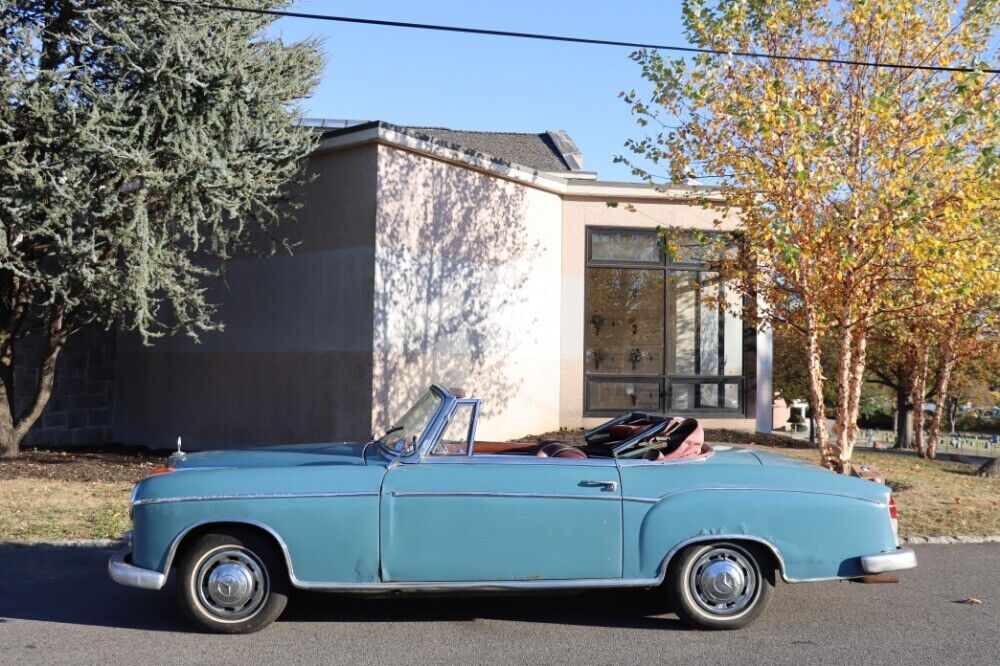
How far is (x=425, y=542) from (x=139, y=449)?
10.8 meters

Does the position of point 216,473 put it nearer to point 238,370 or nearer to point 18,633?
point 18,633

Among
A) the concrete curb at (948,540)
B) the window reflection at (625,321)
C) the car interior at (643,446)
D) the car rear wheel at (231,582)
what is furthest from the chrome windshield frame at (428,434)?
the window reflection at (625,321)

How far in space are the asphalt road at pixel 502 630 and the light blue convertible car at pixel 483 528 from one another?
11.3 inches

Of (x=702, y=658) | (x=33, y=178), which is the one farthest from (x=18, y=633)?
(x=33, y=178)

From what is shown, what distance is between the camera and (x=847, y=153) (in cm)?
1101

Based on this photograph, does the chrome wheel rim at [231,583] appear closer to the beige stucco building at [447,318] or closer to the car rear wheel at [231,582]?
the car rear wheel at [231,582]

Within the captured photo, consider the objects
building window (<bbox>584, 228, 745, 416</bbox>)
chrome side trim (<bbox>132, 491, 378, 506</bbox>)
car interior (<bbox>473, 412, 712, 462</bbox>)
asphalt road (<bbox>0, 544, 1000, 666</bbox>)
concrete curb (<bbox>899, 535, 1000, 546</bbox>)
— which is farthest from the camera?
building window (<bbox>584, 228, 745, 416</bbox>)

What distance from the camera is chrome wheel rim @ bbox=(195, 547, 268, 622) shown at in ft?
18.8

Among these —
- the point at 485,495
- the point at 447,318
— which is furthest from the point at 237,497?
the point at 447,318

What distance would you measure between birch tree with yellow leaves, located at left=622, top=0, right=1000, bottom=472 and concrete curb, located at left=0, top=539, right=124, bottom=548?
673 cm

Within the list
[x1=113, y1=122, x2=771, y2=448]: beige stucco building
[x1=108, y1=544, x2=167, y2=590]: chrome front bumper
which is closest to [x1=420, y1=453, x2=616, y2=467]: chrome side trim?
[x1=108, y1=544, x2=167, y2=590]: chrome front bumper

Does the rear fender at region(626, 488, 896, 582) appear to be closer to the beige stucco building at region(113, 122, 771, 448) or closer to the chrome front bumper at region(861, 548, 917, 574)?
the chrome front bumper at region(861, 548, 917, 574)

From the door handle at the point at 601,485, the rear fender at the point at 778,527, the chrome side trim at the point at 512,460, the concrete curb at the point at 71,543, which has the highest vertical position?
the chrome side trim at the point at 512,460

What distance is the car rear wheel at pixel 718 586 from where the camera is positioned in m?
5.94
